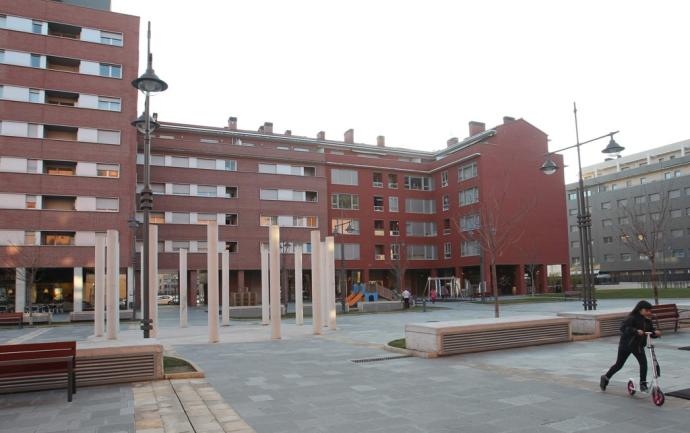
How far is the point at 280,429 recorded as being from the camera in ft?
20.7

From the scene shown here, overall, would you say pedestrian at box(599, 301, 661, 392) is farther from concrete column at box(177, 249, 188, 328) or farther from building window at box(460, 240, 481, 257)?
building window at box(460, 240, 481, 257)

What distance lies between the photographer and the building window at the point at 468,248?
176 feet

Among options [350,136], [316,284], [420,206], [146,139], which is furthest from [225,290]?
[350,136]

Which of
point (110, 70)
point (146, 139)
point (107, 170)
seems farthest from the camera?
point (110, 70)

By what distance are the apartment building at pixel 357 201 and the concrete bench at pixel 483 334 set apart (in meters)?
33.1

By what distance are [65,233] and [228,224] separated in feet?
48.4

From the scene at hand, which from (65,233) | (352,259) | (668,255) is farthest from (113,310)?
(668,255)

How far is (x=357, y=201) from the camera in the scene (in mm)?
59344

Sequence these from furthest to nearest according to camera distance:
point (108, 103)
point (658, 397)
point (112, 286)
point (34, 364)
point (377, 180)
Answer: point (377, 180)
point (108, 103)
point (112, 286)
point (34, 364)
point (658, 397)

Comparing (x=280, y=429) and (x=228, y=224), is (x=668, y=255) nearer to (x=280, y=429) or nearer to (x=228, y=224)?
(x=228, y=224)

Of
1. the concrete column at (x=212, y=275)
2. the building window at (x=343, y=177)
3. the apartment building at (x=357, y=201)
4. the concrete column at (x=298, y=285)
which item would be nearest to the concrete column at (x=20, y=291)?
the apartment building at (x=357, y=201)

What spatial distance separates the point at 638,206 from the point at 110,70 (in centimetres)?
6635

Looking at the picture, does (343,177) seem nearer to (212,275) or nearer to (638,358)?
(212,275)

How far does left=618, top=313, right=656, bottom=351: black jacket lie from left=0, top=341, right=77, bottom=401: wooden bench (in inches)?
318
